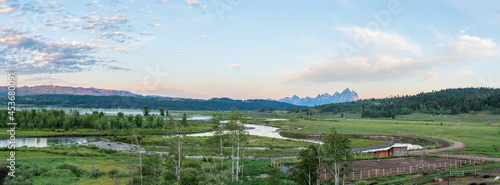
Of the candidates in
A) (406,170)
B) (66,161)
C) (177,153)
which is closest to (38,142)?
(66,161)

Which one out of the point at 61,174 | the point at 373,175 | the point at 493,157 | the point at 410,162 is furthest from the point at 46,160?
the point at 493,157

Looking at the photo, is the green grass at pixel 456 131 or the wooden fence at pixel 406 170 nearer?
the wooden fence at pixel 406 170

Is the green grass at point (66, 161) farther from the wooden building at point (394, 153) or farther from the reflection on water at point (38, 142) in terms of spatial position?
the wooden building at point (394, 153)

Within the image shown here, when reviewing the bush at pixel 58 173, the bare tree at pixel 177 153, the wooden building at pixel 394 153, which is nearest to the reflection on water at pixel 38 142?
the bush at pixel 58 173

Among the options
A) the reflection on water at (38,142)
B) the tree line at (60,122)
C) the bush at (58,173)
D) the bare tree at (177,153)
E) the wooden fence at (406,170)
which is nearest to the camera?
the bare tree at (177,153)

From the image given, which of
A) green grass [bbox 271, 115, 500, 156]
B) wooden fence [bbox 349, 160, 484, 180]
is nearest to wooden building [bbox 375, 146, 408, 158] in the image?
wooden fence [bbox 349, 160, 484, 180]

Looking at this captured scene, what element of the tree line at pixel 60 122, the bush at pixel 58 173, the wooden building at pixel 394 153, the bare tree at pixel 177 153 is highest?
the bare tree at pixel 177 153

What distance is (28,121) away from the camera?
13200 centimetres

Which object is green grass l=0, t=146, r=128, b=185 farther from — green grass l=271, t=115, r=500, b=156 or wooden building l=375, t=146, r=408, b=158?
wooden building l=375, t=146, r=408, b=158

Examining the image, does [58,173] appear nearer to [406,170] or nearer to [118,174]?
[118,174]

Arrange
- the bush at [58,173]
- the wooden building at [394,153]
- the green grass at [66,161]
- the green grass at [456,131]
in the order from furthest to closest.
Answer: the green grass at [456,131], the wooden building at [394,153], the bush at [58,173], the green grass at [66,161]

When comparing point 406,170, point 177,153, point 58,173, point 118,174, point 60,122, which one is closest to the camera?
point 177,153

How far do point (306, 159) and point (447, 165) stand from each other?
35.4 metres

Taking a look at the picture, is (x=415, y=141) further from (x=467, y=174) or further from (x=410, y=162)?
(x=467, y=174)
